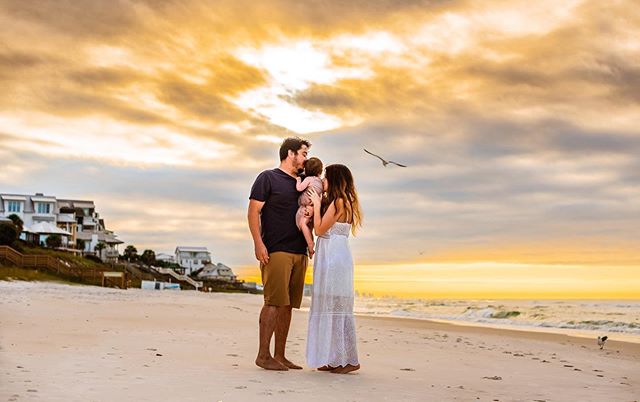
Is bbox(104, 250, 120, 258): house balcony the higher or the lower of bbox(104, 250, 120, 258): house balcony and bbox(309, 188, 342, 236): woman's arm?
the higher

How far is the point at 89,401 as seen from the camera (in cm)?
512

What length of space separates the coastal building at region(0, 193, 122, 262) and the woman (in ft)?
224

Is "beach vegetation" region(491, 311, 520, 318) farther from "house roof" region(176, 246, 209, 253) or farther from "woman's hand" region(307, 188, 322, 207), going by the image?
"house roof" region(176, 246, 209, 253)

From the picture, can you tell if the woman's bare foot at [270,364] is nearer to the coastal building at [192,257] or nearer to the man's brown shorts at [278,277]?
the man's brown shorts at [278,277]

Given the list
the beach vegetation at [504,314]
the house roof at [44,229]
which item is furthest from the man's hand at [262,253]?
the house roof at [44,229]

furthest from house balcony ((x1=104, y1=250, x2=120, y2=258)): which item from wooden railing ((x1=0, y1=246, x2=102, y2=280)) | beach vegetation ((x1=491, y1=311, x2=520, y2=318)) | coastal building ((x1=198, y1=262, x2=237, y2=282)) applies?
beach vegetation ((x1=491, y1=311, x2=520, y2=318))

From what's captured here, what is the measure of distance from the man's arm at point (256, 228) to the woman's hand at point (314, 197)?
51cm

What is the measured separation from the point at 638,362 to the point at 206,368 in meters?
7.96

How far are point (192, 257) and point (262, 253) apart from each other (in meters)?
129

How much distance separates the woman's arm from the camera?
7438 mm

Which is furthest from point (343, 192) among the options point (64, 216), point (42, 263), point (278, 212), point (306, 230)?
point (64, 216)

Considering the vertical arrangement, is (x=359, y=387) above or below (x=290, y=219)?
below

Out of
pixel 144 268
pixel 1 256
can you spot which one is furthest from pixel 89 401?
pixel 144 268

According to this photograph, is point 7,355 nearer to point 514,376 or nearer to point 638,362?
point 514,376
